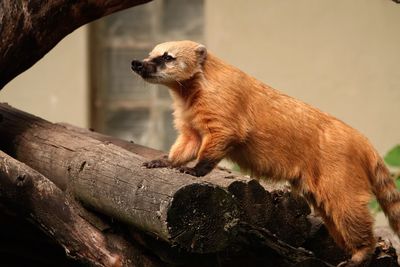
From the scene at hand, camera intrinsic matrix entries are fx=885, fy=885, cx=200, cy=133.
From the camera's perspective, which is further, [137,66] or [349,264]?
[137,66]

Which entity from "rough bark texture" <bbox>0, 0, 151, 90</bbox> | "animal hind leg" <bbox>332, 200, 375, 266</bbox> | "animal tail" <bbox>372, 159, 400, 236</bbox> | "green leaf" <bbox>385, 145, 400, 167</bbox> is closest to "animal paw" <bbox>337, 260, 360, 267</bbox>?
"animal hind leg" <bbox>332, 200, 375, 266</bbox>

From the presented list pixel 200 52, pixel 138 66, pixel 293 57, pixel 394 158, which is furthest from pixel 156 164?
pixel 293 57

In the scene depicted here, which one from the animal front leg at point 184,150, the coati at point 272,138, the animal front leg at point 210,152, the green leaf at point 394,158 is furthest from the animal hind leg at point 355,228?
the green leaf at point 394,158

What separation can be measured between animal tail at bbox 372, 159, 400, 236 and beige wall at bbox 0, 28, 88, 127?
136 inches

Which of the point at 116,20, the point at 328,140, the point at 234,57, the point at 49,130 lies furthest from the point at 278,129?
the point at 116,20

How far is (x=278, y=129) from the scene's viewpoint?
4188mm

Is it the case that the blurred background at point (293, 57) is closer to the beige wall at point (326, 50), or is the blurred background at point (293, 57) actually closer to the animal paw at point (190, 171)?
the beige wall at point (326, 50)

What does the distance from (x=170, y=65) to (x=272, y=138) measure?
598 millimetres

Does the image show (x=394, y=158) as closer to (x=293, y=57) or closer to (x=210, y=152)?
(x=293, y=57)

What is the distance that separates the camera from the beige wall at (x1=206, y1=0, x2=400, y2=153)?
273 inches

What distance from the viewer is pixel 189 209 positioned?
10.9ft

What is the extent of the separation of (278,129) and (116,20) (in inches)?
147

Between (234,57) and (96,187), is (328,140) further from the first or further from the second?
(234,57)

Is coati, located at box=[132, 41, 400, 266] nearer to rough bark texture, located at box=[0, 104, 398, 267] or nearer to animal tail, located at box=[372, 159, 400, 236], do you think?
animal tail, located at box=[372, 159, 400, 236]
